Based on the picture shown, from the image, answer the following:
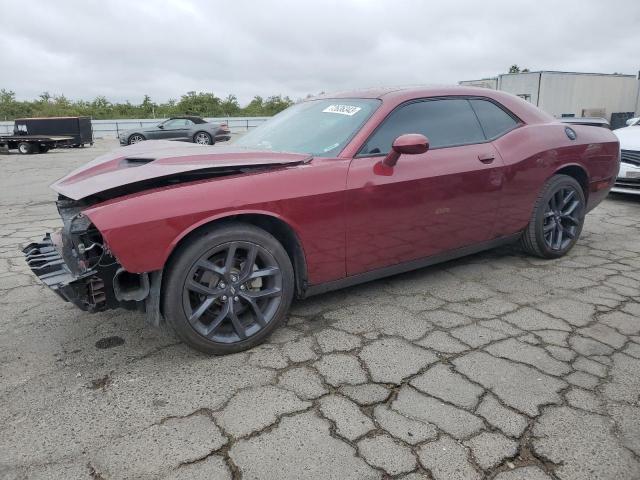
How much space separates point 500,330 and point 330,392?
1200 mm

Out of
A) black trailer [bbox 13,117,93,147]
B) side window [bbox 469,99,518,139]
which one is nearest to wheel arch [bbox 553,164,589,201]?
side window [bbox 469,99,518,139]

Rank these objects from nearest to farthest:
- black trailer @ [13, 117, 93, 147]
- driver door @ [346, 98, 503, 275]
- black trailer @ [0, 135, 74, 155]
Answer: driver door @ [346, 98, 503, 275] < black trailer @ [0, 135, 74, 155] < black trailer @ [13, 117, 93, 147]

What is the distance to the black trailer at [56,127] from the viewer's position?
1864 centimetres

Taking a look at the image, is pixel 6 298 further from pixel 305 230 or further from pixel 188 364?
pixel 305 230

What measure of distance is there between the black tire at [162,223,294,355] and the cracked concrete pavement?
0.14 metres

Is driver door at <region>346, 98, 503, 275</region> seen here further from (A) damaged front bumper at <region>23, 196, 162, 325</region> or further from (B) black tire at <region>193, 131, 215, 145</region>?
(B) black tire at <region>193, 131, 215, 145</region>

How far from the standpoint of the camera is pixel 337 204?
2762mm

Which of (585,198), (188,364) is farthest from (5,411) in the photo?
(585,198)

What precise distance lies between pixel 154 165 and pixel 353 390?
1556 mm

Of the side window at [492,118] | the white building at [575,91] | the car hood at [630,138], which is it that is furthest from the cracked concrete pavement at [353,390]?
the white building at [575,91]

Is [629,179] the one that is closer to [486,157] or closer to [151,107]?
[486,157]

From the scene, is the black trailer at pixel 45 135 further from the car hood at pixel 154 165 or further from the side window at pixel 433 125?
the side window at pixel 433 125

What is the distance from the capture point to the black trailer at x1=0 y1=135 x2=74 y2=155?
1756 cm

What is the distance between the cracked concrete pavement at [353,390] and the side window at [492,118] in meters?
1.17
